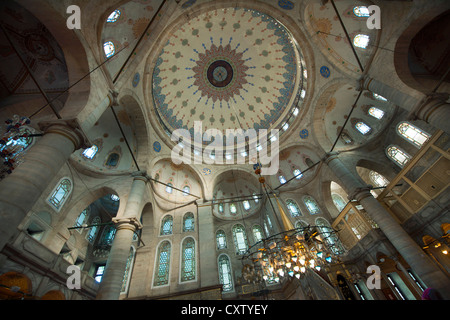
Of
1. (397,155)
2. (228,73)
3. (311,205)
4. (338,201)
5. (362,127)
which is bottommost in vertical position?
(311,205)

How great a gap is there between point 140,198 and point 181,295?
602 centimetres

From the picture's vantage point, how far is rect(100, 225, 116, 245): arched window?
49.5 feet

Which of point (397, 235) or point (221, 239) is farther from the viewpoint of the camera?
point (221, 239)

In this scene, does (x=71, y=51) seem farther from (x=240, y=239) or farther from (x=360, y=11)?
(x=240, y=239)

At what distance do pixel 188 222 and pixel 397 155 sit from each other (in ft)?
49.8

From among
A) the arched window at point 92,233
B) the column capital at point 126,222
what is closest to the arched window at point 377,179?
the column capital at point 126,222

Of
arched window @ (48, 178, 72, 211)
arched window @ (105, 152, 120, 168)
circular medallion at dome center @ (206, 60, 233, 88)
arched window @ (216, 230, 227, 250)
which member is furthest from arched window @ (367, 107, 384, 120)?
arched window @ (48, 178, 72, 211)

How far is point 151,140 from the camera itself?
545 inches

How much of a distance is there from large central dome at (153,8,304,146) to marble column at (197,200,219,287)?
24.7 ft

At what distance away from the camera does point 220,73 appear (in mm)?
18656

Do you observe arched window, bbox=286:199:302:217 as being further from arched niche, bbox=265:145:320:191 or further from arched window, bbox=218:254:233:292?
arched window, bbox=218:254:233:292

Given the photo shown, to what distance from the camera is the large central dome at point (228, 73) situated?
1585 centimetres

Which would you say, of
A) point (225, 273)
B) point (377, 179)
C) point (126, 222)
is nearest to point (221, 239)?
point (225, 273)

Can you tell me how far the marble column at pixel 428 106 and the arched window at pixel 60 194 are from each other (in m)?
16.7
